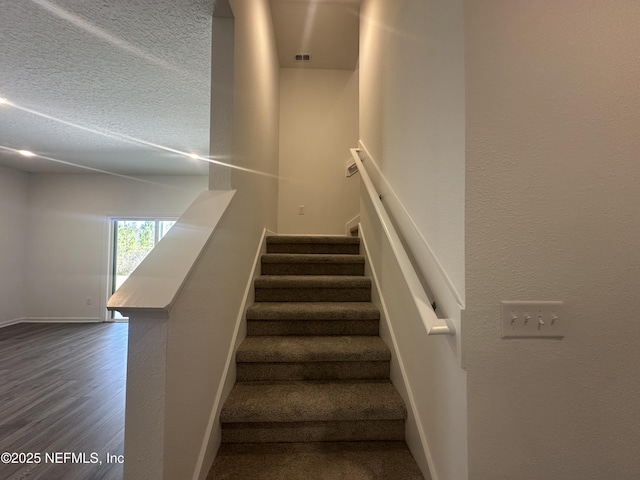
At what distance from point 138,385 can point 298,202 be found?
10.1 ft

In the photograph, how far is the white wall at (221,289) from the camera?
0.90m

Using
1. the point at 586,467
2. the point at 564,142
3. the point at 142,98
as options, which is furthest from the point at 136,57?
the point at 586,467

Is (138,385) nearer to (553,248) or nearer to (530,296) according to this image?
Result: (530,296)

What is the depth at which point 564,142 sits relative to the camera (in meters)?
0.90

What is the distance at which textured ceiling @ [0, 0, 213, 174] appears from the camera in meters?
1.59

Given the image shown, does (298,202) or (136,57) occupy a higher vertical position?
(136,57)

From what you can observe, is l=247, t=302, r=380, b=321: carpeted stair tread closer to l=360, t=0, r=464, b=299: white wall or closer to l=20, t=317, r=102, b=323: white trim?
l=360, t=0, r=464, b=299: white wall

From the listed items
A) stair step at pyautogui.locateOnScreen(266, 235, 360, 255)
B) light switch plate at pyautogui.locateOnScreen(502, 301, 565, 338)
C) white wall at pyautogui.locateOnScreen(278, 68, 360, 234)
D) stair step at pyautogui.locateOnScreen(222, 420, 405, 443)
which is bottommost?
stair step at pyautogui.locateOnScreen(222, 420, 405, 443)

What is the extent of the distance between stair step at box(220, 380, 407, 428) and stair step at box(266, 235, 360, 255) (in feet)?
4.56

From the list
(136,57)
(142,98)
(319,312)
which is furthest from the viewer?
(142,98)

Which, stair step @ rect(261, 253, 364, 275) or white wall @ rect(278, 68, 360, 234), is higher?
white wall @ rect(278, 68, 360, 234)

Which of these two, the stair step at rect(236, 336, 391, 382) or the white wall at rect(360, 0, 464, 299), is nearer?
the white wall at rect(360, 0, 464, 299)

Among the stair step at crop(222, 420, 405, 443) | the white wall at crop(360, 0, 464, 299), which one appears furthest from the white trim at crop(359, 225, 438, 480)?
the white wall at crop(360, 0, 464, 299)

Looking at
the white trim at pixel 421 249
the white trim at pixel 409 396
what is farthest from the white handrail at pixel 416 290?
the white trim at pixel 409 396
